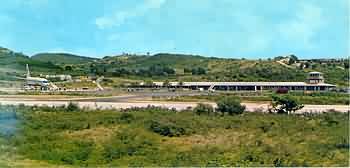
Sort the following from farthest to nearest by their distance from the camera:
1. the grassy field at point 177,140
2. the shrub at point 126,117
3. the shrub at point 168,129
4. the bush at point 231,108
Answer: the bush at point 231,108, the shrub at point 126,117, the shrub at point 168,129, the grassy field at point 177,140

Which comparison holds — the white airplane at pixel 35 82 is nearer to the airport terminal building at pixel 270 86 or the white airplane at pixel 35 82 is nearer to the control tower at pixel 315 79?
the airport terminal building at pixel 270 86

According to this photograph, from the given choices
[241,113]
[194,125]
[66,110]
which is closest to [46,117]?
[66,110]

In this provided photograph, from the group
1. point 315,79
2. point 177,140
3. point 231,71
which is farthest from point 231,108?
point 231,71

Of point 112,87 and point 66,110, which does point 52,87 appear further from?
point 66,110

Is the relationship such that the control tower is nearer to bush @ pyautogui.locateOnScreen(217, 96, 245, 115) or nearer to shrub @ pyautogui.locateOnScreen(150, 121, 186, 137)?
bush @ pyautogui.locateOnScreen(217, 96, 245, 115)

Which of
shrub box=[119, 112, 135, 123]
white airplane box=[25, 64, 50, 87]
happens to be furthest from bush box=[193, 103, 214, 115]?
white airplane box=[25, 64, 50, 87]

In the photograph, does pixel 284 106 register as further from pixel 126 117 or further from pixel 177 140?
pixel 177 140

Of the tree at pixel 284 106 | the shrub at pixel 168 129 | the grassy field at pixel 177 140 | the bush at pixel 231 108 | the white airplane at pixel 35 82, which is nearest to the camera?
the grassy field at pixel 177 140

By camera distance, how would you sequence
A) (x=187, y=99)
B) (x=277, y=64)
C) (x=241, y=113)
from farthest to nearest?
1. (x=277, y=64)
2. (x=187, y=99)
3. (x=241, y=113)

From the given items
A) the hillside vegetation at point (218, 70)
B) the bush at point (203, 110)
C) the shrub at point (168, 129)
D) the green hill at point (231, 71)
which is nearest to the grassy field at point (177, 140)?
the shrub at point (168, 129)
